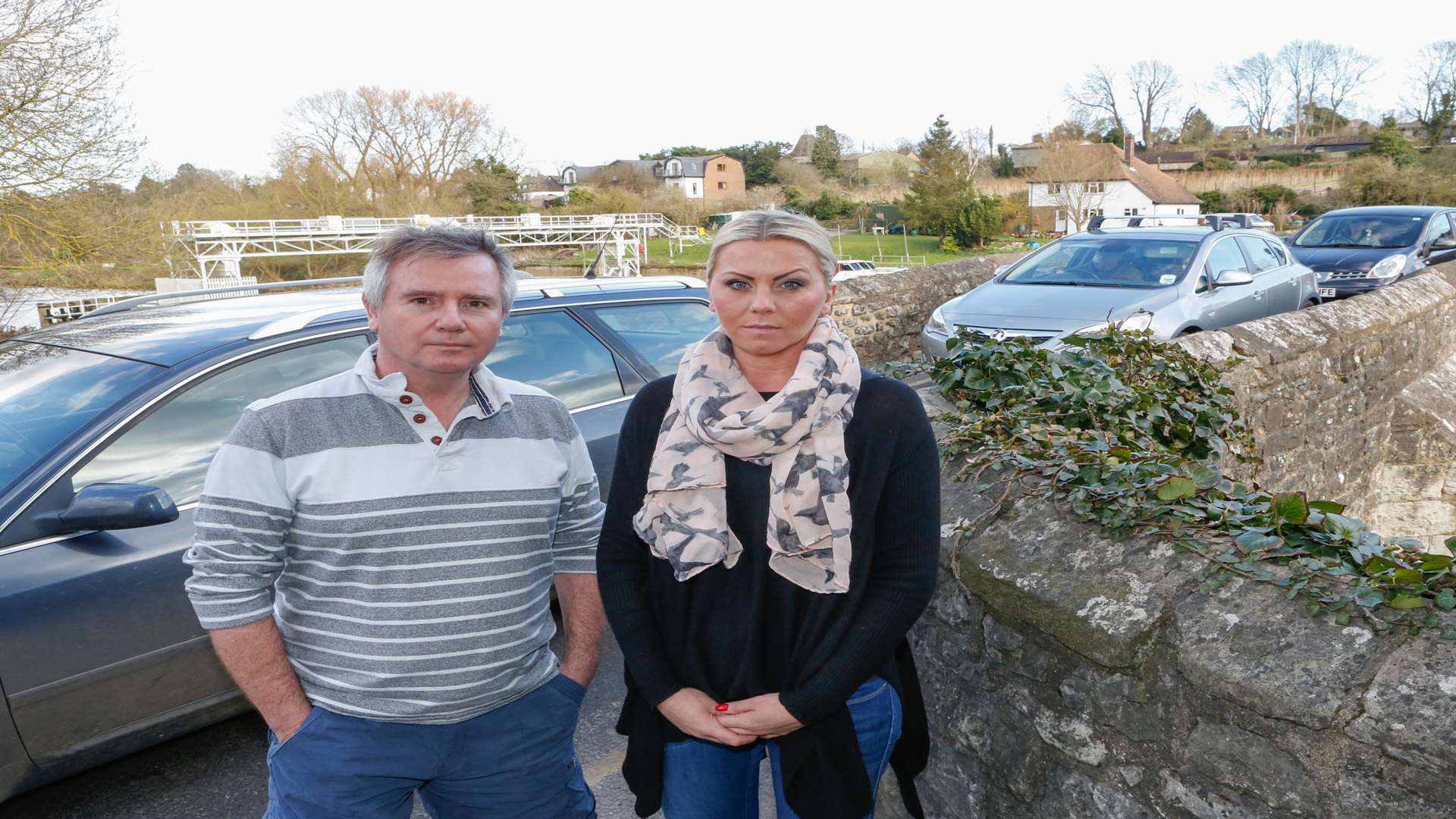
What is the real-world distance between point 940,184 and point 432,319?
58.0 m

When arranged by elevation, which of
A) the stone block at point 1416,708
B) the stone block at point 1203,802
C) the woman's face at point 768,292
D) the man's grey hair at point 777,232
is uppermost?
the man's grey hair at point 777,232

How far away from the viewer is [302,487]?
71.3 inches

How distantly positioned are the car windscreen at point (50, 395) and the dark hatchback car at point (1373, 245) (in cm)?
1343

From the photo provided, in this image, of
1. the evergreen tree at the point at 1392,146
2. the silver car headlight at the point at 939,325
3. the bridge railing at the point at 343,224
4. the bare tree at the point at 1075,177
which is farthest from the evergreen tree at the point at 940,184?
the silver car headlight at the point at 939,325

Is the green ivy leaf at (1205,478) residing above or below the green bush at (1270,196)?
below

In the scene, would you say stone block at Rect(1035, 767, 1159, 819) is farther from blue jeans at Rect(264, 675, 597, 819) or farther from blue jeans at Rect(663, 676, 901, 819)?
blue jeans at Rect(264, 675, 597, 819)

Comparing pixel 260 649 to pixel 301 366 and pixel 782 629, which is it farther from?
pixel 301 366

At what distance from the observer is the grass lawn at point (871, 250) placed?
2020 inches

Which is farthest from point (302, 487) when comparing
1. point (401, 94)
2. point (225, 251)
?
point (401, 94)

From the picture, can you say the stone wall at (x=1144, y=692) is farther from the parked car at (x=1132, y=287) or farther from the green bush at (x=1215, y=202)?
the green bush at (x=1215, y=202)

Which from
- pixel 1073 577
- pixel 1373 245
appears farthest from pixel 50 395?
pixel 1373 245

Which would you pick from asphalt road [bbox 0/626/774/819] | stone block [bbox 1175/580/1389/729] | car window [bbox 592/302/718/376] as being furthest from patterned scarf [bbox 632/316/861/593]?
car window [bbox 592/302/718/376]

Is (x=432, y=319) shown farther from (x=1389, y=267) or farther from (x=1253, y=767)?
(x=1389, y=267)

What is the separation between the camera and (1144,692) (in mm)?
1926
